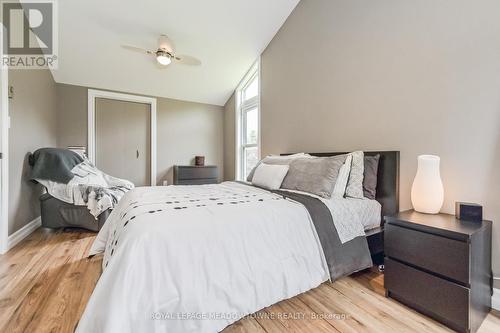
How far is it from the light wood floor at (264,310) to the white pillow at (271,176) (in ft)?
3.32

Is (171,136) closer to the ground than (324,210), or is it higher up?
higher up

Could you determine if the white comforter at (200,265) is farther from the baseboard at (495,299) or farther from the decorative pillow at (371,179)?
the baseboard at (495,299)

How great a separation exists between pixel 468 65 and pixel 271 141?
8.23 feet

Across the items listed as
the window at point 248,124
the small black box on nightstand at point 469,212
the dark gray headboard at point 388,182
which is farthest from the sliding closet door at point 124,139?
the small black box on nightstand at point 469,212

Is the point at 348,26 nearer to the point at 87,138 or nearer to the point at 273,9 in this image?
the point at 273,9

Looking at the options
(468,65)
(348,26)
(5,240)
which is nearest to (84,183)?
(5,240)

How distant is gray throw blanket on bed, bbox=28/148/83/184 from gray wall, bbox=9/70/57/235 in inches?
3.7

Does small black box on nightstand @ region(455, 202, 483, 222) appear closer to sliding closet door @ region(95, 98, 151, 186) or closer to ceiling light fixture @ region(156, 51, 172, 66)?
ceiling light fixture @ region(156, 51, 172, 66)

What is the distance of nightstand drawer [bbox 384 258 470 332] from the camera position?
1.25m

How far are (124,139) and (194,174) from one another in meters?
1.53

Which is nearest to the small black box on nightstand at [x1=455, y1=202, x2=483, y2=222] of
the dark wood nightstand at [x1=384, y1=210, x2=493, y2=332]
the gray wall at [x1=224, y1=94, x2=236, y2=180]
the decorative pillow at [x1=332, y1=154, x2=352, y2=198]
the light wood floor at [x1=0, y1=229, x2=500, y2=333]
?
the dark wood nightstand at [x1=384, y1=210, x2=493, y2=332]

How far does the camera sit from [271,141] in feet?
12.4

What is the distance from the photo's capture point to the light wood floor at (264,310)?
1310mm

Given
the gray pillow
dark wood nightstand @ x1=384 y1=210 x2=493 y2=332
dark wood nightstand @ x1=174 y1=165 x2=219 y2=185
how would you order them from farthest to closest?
1. dark wood nightstand @ x1=174 y1=165 x2=219 y2=185
2. the gray pillow
3. dark wood nightstand @ x1=384 y1=210 x2=493 y2=332
